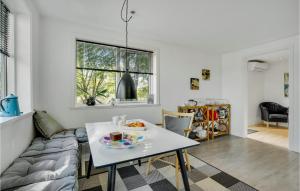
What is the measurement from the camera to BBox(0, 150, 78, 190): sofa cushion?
115cm

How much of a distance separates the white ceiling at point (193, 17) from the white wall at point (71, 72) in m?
0.21

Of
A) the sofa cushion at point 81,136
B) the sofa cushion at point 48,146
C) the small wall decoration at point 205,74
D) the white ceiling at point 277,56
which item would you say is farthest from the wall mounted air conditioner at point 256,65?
the sofa cushion at point 48,146

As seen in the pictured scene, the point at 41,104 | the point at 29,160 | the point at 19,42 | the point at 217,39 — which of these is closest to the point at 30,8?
the point at 19,42

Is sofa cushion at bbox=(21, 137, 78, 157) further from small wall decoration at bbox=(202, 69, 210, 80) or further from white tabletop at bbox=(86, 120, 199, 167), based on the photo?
small wall decoration at bbox=(202, 69, 210, 80)

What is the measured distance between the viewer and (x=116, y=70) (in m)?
3.20

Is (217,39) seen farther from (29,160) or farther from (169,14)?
(29,160)

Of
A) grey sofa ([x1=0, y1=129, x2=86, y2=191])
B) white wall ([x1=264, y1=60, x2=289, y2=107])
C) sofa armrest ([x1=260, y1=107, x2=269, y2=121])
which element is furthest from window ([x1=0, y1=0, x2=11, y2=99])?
white wall ([x1=264, y1=60, x2=289, y2=107])

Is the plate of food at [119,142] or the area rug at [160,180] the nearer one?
the plate of food at [119,142]

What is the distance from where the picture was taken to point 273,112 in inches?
207

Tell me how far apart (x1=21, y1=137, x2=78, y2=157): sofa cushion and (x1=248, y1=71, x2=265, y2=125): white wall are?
19.4ft

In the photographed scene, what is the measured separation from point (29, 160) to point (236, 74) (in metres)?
4.73

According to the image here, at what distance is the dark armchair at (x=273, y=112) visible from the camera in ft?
16.2

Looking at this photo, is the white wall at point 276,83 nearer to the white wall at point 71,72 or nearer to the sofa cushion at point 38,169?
the white wall at point 71,72

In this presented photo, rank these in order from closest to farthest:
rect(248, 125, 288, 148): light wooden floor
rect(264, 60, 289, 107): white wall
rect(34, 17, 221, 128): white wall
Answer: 1. rect(34, 17, 221, 128): white wall
2. rect(248, 125, 288, 148): light wooden floor
3. rect(264, 60, 289, 107): white wall
